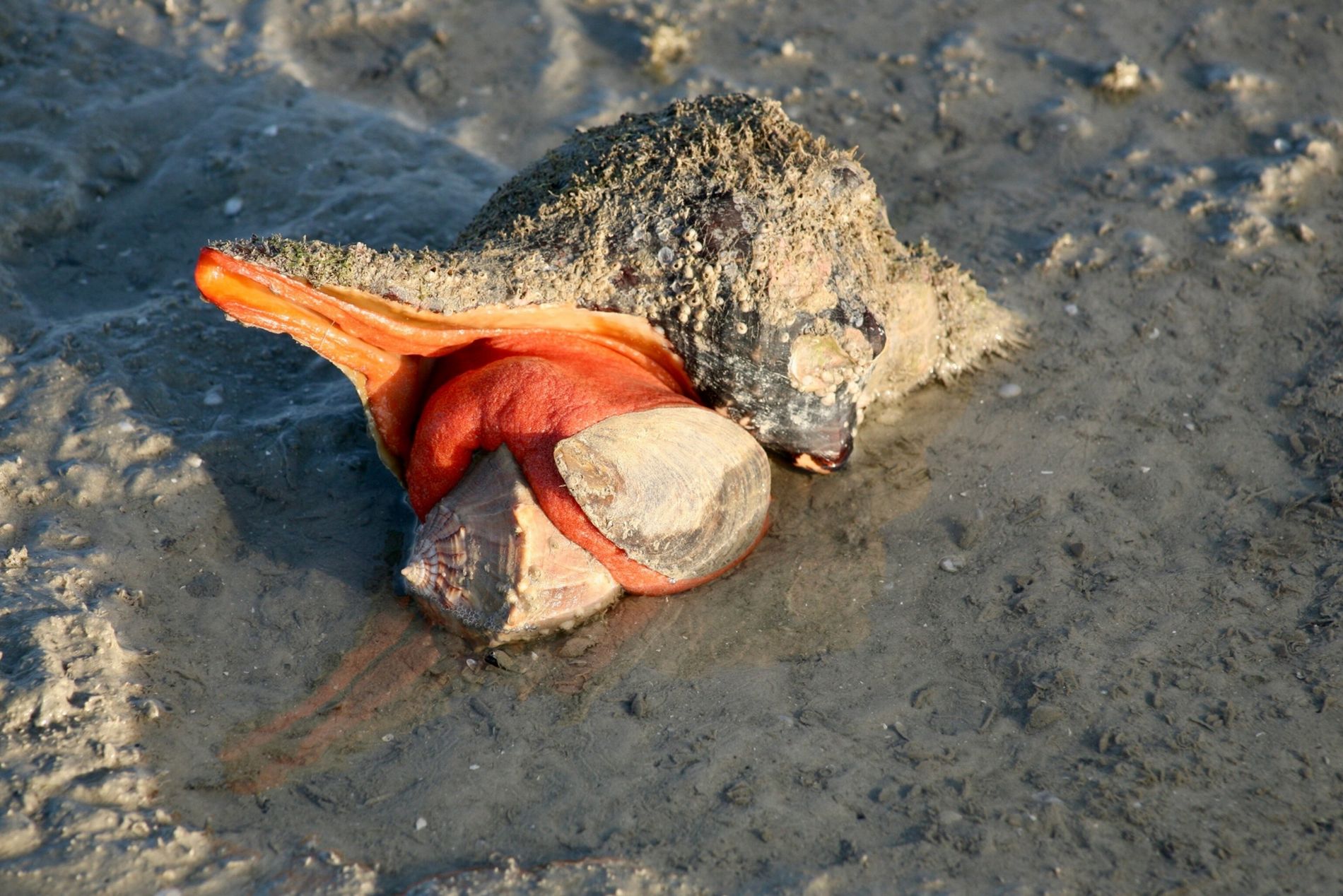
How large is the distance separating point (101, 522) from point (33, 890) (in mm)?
1513

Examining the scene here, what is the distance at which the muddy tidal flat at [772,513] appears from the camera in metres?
2.98

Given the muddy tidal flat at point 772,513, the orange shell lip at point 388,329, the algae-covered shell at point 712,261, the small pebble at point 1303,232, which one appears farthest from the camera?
the small pebble at point 1303,232

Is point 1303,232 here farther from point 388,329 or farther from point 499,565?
point 388,329

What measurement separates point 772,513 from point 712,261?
1.06 metres

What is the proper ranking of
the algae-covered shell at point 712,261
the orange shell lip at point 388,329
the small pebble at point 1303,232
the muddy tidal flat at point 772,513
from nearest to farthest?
the muddy tidal flat at point 772,513 → the orange shell lip at point 388,329 → the algae-covered shell at point 712,261 → the small pebble at point 1303,232

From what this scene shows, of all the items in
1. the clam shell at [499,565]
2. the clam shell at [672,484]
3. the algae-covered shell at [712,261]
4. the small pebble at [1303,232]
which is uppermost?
the small pebble at [1303,232]

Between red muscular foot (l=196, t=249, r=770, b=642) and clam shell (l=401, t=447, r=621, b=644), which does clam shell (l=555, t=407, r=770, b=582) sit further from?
clam shell (l=401, t=447, r=621, b=644)

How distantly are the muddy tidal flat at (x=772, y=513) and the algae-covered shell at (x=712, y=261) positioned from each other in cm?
67

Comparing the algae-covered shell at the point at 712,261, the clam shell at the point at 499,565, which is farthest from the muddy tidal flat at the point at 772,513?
the algae-covered shell at the point at 712,261

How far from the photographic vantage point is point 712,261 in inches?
141

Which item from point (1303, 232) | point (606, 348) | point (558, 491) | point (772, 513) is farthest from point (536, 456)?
point (1303, 232)

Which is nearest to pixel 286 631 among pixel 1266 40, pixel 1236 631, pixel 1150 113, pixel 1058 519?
pixel 1058 519

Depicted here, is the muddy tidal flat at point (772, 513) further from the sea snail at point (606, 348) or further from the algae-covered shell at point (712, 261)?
the algae-covered shell at point (712, 261)

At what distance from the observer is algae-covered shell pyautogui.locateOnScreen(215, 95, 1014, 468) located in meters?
3.53
